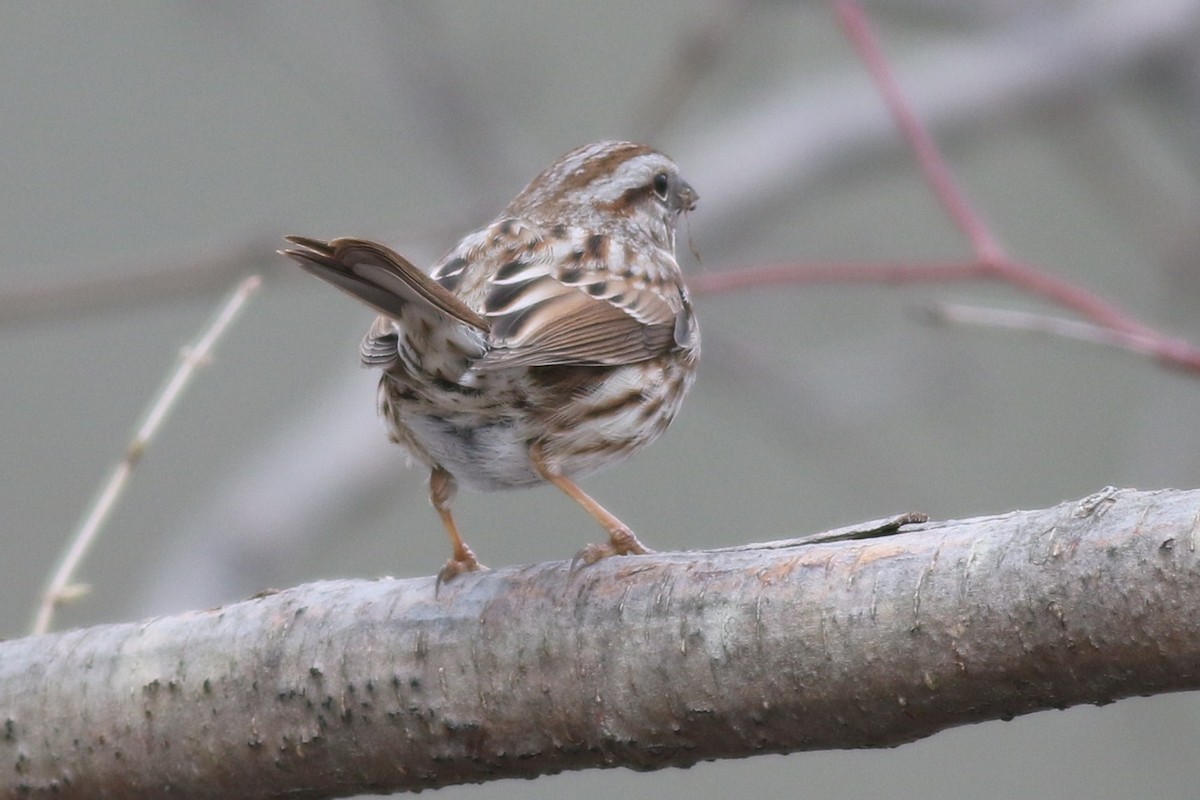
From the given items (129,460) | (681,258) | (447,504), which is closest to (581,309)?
(447,504)

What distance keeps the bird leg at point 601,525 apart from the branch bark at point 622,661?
72 mm

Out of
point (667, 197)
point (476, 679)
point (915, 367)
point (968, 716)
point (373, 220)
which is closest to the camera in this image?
point (968, 716)

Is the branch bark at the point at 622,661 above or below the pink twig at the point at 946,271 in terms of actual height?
below

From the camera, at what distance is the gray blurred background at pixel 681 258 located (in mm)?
6711

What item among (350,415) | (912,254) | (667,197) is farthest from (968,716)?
(912,254)

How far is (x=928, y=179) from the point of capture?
362 centimetres

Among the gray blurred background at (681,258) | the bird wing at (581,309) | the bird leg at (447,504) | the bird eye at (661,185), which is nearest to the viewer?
the bird wing at (581,309)

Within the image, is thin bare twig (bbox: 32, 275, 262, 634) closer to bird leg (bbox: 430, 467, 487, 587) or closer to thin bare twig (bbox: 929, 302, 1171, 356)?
bird leg (bbox: 430, 467, 487, 587)

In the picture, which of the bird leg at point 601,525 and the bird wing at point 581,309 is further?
the bird wing at point 581,309

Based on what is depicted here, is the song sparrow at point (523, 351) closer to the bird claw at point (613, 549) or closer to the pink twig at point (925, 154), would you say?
the bird claw at point (613, 549)

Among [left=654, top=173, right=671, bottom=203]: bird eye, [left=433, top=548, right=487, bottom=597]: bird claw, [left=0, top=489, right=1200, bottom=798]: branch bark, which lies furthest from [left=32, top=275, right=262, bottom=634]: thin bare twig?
[left=654, top=173, right=671, bottom=203]: bird eye

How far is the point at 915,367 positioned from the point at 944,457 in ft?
13.8

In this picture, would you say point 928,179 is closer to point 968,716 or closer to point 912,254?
point 968,716

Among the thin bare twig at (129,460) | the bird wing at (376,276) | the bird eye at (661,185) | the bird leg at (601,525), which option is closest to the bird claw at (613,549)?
the bird leg at (601,525)
